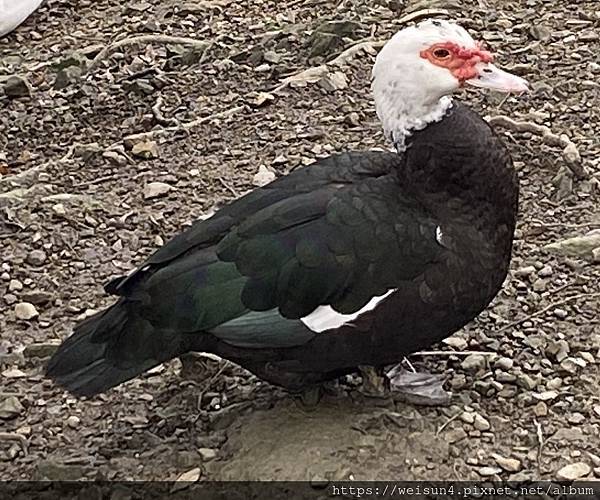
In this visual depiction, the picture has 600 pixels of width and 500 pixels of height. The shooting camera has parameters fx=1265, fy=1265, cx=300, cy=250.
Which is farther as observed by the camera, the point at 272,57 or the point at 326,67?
the point at 272,57

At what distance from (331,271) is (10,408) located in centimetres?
113

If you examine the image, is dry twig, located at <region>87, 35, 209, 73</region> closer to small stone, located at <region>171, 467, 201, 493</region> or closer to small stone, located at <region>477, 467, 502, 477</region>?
small stone, located at <region>171, 467, 201, 493</region>

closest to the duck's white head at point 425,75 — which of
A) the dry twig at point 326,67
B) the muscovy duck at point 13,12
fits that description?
the dry twig at point 326,67

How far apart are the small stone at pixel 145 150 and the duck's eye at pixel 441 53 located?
1976 mm

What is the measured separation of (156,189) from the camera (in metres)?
4.80

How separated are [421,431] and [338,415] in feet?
0.78

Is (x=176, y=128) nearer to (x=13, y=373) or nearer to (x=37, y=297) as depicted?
(x=37, y=297)

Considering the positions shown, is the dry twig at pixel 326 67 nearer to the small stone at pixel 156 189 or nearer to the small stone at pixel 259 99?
the small stone at pixel 259 99

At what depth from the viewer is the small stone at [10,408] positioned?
12.2 ft

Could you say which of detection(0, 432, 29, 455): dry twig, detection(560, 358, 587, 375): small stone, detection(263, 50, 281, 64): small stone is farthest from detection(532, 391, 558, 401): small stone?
Result: detection(263, 50, 281, 64): small stone

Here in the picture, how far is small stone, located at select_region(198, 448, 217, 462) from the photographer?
3422mm

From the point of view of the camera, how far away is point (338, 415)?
3.48 m

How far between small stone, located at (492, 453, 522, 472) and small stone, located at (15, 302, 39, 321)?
5.44 feet

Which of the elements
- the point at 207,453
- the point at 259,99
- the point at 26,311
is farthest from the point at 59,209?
the point at 207,453
